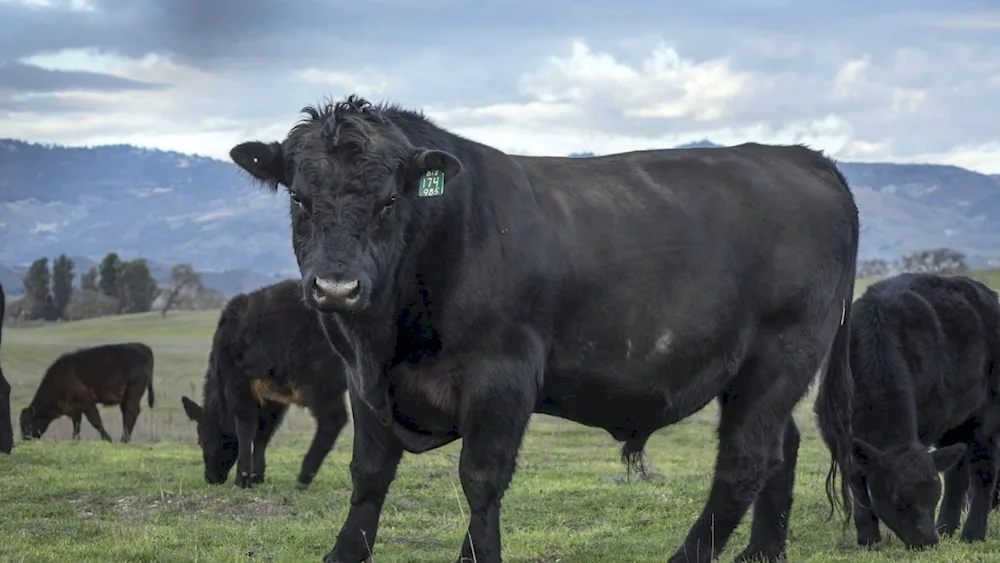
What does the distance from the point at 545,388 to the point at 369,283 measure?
1.50 m

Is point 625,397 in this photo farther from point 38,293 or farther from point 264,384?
point 38,293

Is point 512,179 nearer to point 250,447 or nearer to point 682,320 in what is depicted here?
point 682,320

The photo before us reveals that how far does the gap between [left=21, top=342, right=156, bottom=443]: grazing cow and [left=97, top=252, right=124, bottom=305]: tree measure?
104m

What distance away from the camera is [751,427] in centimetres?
796

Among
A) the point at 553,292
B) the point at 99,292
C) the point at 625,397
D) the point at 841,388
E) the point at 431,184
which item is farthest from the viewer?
the point at 99,292

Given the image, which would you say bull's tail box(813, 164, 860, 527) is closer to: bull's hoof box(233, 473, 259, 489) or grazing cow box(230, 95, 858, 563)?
grazing cow box(230, 95, 858, 563)

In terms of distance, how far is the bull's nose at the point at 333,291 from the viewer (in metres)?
6.26

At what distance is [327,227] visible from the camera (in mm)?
6531

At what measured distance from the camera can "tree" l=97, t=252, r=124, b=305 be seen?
126 m

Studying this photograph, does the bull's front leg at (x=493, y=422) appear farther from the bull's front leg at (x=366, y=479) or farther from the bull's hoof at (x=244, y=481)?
the bull's hoof at (x=244, y=481)

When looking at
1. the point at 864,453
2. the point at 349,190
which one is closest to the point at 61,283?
the point at 864,453

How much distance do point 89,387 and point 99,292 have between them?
10607 cm

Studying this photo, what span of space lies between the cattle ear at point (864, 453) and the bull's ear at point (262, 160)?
18.0 feet

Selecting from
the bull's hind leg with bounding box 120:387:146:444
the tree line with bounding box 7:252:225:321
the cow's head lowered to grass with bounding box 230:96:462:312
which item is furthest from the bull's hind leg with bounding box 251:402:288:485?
the tree line with bounding box 7:252:225:321
